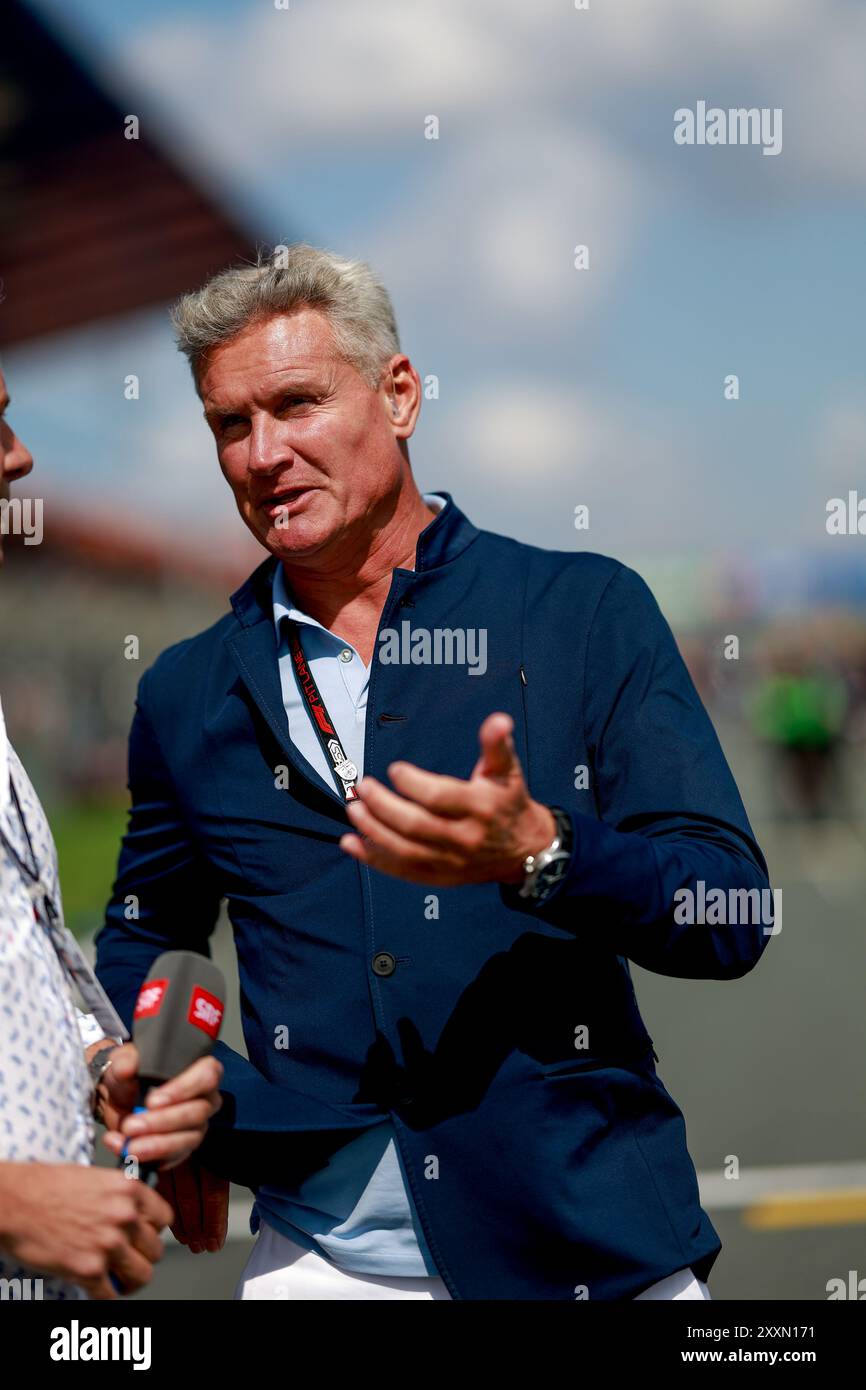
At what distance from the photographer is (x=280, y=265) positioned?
283 centimetres

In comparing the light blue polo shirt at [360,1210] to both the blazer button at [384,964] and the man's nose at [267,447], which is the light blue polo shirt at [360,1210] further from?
the man's nose at [267,447]

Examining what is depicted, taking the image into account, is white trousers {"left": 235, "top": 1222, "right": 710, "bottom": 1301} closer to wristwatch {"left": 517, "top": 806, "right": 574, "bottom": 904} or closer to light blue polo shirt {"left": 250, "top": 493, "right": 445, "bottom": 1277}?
light blue polo shirt {"left": 250, "top": 493, "right": 445, "bottom": 1277}

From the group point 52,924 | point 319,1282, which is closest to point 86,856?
point 319,1282

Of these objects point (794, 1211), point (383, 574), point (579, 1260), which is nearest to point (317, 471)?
point (383, 574)

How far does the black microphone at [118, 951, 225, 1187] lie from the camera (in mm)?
2260

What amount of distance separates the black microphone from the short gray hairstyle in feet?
3.92

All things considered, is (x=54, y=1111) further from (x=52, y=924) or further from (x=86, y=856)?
(x=86, y=856)

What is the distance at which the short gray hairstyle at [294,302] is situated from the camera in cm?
279

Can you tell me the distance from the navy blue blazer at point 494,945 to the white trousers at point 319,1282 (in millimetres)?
56

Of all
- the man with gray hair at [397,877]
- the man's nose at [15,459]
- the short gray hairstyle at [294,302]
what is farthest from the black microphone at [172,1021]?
the short gray hairstyle at [294,302]

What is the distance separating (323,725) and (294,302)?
2.62 feet

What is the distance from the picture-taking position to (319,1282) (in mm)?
2641
